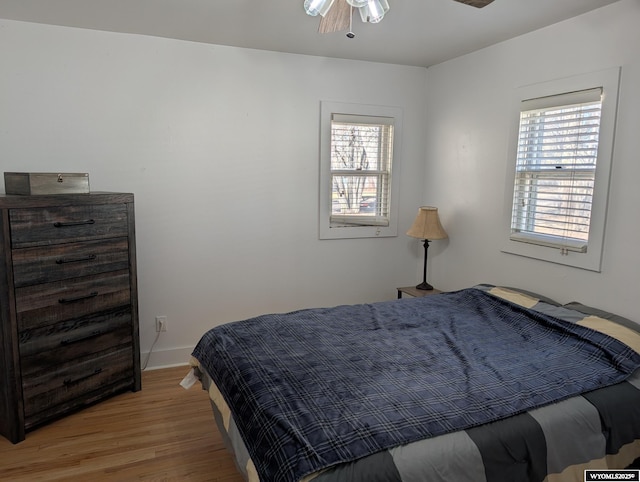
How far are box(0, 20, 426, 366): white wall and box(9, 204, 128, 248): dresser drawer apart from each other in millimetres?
409

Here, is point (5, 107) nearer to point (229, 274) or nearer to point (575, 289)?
point (229, 274)

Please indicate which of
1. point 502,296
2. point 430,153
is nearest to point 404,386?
point 502,296

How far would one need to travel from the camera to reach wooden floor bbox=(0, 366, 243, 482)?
7.11ft

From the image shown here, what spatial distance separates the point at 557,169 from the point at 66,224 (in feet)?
9.62

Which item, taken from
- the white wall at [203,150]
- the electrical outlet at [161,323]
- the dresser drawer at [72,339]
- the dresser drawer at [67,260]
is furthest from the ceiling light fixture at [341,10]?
the electrical outlet at [161,323]

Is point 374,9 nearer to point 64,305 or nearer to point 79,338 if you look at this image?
point 64,305

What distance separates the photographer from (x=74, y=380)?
2.63m

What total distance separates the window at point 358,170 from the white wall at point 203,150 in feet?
0.30

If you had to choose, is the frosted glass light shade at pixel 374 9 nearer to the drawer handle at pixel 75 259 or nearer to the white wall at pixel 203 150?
the white wall at pixel 203 150

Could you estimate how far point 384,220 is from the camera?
3.93 meters

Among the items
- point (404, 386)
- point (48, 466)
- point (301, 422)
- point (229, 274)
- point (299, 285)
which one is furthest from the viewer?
point (299, 285)

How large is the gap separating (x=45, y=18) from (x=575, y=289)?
Result: 3.61 meters

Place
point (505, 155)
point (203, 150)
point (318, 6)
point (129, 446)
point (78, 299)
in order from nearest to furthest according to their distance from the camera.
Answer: point (318, 6), point (129, 446), point (78, 299), point (505, 155), point (203, 150)

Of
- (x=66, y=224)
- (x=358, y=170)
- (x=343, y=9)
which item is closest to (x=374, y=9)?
(x=343, y=9)
